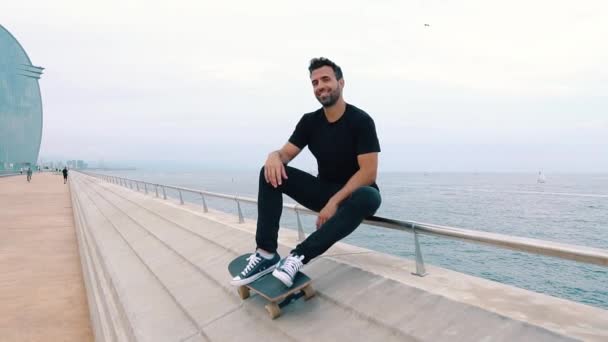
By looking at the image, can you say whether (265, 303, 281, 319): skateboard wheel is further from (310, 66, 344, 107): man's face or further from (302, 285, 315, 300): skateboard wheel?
(310, 66, 344, 107): man's face

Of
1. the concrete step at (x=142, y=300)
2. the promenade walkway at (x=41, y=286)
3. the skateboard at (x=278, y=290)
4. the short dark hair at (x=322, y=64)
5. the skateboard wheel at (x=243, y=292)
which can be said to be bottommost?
the promenade walkway at (x=41, y=286)

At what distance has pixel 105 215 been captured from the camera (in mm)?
12102

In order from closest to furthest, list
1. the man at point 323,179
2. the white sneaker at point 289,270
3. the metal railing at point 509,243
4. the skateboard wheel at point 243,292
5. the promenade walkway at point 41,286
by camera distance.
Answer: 1. the metal railing at point 509,243
2. the white sneaker at point 289,270
3. the man at point 323,179
4. the skateboard wheel at point 243,292
5. the promenade walkway at point 41,286

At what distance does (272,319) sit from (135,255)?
424 centimetres

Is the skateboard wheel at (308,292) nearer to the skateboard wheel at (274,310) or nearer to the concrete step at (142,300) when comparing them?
the skateboard wheel at (274,310)

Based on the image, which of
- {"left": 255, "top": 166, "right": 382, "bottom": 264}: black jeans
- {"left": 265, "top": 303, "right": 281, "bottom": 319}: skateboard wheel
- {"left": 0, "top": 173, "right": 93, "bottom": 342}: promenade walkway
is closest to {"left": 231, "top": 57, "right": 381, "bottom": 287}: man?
{"left": 255, "top": 166, "right": 382, "bottom": 264}: black jeans

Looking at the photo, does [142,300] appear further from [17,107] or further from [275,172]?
[17,107]

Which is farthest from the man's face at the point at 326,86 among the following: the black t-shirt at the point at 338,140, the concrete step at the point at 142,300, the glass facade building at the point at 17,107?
the glass facade building at the point at 17,107

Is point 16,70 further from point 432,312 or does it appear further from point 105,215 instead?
point 432,312

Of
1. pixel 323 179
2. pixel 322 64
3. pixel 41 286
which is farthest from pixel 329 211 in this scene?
pixel 41 286

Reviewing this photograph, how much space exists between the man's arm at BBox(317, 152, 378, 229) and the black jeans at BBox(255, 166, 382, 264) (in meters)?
0.05

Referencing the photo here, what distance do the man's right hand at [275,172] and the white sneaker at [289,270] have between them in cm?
66

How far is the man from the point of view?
2963mm

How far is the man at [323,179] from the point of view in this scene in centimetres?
296
